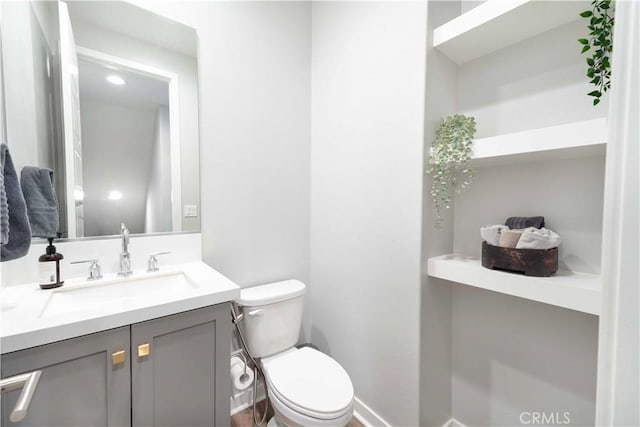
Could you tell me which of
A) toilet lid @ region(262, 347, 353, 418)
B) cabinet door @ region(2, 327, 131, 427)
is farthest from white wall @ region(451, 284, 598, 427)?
cabinet door @ region(2, 327, 131, 427)

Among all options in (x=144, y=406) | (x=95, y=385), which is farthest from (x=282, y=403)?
(x=95, y=385)

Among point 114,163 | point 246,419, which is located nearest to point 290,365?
point 246,419

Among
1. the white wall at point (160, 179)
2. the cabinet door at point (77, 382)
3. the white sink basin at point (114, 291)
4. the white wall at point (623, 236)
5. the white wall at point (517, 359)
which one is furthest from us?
the white wall at point (160, 179)

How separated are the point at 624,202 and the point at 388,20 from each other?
1.29 metres

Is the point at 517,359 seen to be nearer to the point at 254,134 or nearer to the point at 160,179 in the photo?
the point at 254,134

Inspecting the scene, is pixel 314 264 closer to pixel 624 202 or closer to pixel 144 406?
pixel 144 406

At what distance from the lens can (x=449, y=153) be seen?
1131 millimetres

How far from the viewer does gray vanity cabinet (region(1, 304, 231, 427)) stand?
72cm

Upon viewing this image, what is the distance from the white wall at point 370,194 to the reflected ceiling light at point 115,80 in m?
1.02

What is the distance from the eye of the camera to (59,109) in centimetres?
110

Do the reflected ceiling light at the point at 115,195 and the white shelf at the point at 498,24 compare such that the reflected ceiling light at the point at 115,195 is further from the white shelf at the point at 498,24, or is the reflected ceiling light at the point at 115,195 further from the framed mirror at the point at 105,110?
the white shelf at the point at 498,24

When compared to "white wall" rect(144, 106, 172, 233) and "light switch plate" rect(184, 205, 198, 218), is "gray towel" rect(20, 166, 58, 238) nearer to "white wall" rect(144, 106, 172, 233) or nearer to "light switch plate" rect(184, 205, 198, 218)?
"white wall" rect(144, 106, 172, 233)

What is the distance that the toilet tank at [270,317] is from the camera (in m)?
1.34

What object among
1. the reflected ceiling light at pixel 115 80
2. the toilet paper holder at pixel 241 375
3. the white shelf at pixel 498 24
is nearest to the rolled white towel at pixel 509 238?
the white shelf at pixel 498 24
